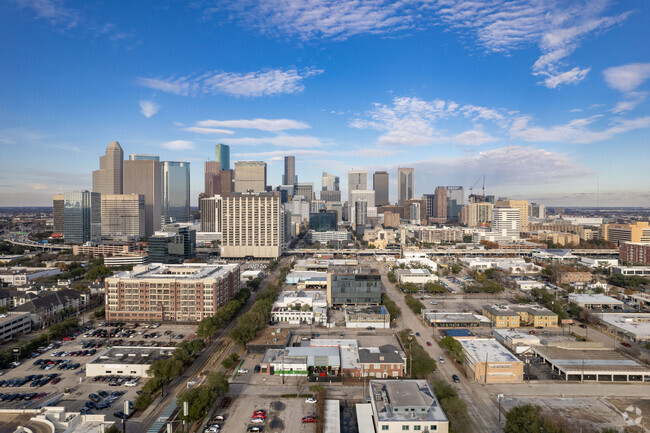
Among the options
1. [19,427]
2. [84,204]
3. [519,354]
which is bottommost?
[519,354]

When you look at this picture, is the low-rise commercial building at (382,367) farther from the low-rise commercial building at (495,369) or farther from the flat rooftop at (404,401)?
the low-rise commercial building at (495,369)

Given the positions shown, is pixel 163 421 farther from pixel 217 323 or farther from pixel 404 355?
pixel 404 355

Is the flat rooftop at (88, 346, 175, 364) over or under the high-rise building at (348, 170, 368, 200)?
under

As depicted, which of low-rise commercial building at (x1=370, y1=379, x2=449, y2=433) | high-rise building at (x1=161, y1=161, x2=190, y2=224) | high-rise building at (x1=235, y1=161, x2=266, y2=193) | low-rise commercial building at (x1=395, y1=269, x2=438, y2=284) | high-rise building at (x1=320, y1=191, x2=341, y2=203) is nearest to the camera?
low-rise commercial building at (x1=370, y1=379, x2=449, y2=433)

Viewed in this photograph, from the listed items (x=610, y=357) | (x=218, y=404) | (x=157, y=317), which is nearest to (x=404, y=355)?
(x=218, y=404)

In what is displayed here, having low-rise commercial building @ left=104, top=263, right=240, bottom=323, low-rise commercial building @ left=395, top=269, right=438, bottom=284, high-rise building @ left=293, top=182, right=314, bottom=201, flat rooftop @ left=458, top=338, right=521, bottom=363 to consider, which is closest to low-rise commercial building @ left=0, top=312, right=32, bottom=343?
low-rise commercial building @ left=104, top=263, right=240, bottom=323

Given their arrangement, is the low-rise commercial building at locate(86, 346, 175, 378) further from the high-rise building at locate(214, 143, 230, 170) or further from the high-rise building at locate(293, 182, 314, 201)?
the high-rise building at locate(214, 143, 230, 170)
